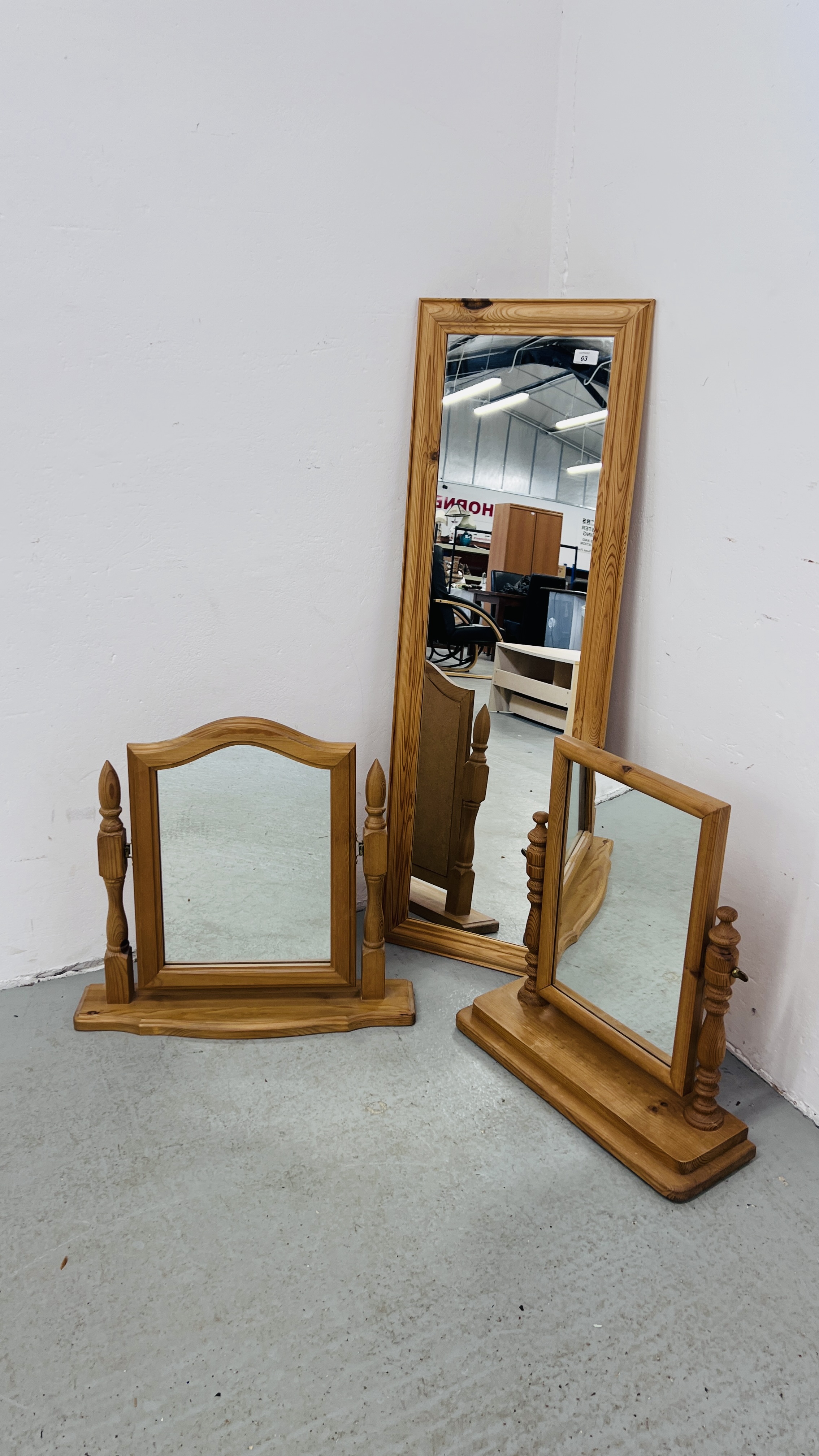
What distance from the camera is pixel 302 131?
5.96ft

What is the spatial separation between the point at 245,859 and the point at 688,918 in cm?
97

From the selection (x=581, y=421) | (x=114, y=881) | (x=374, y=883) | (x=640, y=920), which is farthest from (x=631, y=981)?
(x=581, y=421)

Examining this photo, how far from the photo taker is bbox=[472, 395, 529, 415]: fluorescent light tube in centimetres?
195

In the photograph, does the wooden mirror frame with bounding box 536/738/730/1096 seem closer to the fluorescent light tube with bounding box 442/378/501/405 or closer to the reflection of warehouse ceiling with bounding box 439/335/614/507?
the reflection of warehouse ceiling with bounding box 439/335/614/507

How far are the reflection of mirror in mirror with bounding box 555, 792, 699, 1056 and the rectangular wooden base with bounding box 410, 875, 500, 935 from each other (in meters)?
0.41

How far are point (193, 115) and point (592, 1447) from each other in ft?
8.08

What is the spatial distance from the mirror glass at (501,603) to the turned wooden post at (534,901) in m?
0.25

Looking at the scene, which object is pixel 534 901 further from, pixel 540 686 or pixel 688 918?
pixel 540 686


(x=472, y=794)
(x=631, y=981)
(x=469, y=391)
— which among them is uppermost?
(x=469, y=391)

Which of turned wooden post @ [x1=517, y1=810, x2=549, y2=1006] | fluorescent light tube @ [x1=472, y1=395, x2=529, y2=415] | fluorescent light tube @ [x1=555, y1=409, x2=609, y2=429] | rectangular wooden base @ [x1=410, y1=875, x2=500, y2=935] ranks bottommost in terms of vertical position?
rectangular wooden base @ [x1=410, y1=875, x2=500, y2=935]

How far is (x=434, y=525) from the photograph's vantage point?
6.72 feet

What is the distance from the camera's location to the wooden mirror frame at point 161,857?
1753 mm

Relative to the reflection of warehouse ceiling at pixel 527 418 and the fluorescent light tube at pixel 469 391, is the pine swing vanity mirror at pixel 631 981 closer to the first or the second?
the reflection of warehouse ceiling at pixel 527 418

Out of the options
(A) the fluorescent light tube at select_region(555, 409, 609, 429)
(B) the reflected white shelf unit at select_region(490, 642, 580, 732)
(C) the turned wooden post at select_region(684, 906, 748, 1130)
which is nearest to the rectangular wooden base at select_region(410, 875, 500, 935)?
(B) the reflected white shelf unit at select_region(490, 642, 580, 732)
